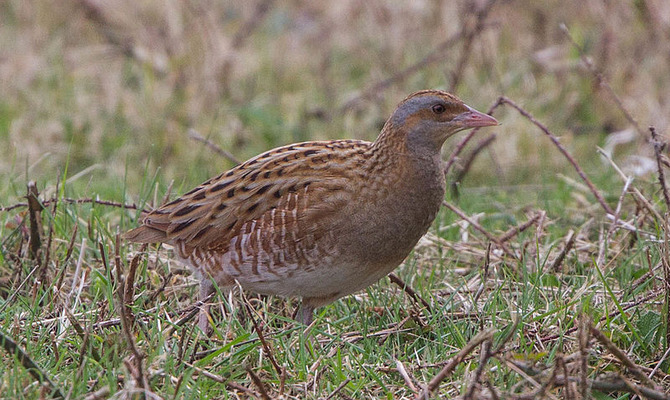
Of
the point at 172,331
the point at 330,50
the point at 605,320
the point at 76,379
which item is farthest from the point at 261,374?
the point at 330,50

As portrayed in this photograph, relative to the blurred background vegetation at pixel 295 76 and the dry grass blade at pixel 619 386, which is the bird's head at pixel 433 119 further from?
the blurred background vegetation at pixel 295 76

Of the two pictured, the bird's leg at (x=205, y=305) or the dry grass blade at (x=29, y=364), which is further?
the bird's leg at (x=205, y=305)

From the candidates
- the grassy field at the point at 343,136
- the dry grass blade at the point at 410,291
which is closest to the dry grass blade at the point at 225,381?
the grassy field at the point at 343,136

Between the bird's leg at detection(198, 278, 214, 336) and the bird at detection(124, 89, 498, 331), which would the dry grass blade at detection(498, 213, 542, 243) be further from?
the bird's leg at detection(198, 278, 214, 336)

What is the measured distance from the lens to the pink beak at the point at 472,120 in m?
4.62

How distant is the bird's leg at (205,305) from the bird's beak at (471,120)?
4.59ft

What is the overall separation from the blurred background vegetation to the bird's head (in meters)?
3.07

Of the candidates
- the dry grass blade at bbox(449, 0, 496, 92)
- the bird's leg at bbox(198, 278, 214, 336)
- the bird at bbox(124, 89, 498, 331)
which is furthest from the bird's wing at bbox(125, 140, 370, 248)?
the dry grass blade at bbox(449, 0, 496, 92)

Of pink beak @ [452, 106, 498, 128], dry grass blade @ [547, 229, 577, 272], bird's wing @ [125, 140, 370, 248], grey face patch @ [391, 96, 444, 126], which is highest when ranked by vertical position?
grey face patch @ [391, 96, 444, 126]

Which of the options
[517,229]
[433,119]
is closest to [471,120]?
[433,119]

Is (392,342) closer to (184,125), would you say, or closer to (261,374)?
(261,374)

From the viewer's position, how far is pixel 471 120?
4621 millimetres

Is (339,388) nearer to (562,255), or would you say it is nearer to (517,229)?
(562,255)

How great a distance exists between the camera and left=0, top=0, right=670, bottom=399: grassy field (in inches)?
159
